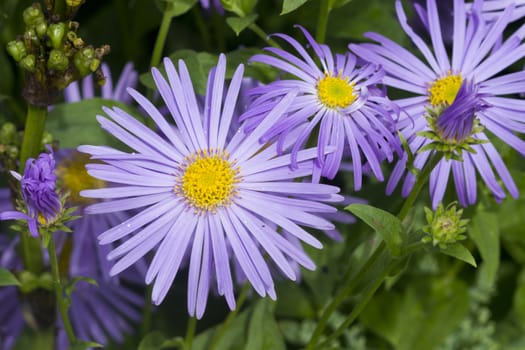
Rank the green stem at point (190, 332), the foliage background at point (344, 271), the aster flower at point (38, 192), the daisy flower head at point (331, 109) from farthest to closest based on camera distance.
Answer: the foliage background at point (344, 271), the green stem at point (190, 332), the daisy flower head at point (331, 109), the aster flower at point (38, 192)

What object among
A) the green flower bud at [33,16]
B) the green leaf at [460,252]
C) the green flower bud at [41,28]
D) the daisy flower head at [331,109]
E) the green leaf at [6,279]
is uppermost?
the green flower bud at [33,16]

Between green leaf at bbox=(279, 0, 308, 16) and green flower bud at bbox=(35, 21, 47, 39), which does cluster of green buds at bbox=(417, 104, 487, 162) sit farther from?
green flower bud at bbox=(35, 21, 47, 39)

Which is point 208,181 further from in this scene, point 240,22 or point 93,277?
point 93,277

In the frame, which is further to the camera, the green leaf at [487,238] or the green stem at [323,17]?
the green leaf at [487,238]

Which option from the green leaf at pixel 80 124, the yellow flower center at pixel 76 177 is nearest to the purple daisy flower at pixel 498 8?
the green leaf at pixel 80 124

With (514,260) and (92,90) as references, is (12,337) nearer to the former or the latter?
(92,90)

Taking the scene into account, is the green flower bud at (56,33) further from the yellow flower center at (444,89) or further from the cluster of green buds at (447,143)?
the yellow flower center at (444,89)

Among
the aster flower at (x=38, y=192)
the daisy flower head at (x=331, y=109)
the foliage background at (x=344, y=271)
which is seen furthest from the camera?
the foliage background at (x=344, y=271)

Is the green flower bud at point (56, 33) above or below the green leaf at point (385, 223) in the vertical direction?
above
